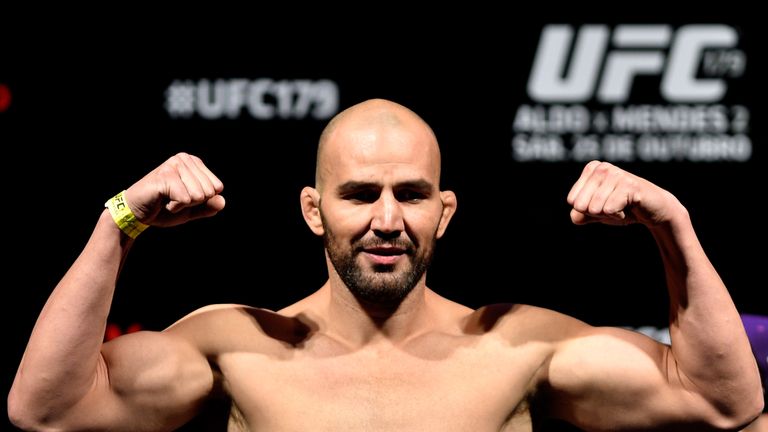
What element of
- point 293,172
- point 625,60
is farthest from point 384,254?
point 625,60

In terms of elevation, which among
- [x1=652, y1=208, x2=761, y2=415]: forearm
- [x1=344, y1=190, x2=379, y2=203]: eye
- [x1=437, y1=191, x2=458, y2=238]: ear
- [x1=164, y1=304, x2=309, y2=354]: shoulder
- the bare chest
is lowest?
the bare chest

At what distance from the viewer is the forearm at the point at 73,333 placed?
186 centimetres

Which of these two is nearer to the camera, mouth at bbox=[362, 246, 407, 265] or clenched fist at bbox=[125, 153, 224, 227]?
clenched fist at bbox=[125, 153, 224, 227]

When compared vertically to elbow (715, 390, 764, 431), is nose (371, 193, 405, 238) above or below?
above

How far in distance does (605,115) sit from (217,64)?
3.09ft

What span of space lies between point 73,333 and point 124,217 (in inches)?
7.7

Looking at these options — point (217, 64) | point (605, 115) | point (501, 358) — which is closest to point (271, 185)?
point (217, 64)

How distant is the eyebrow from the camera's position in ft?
6.75

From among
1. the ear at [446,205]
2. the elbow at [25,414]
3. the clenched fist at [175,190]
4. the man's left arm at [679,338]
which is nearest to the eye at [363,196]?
the ear at [446,205]

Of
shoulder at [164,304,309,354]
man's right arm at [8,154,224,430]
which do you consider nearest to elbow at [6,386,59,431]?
man's right arm at [8,154,224,430]

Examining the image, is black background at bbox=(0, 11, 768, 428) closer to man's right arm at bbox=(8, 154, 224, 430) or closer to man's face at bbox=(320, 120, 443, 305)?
man's face at bbox=(320, 120, 443, 305)

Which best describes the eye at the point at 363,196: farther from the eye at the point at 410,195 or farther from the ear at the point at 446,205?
the ear at the point at 446,205

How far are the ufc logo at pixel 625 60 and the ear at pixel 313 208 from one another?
95 centimetres

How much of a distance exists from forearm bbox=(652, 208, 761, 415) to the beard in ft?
1.32
